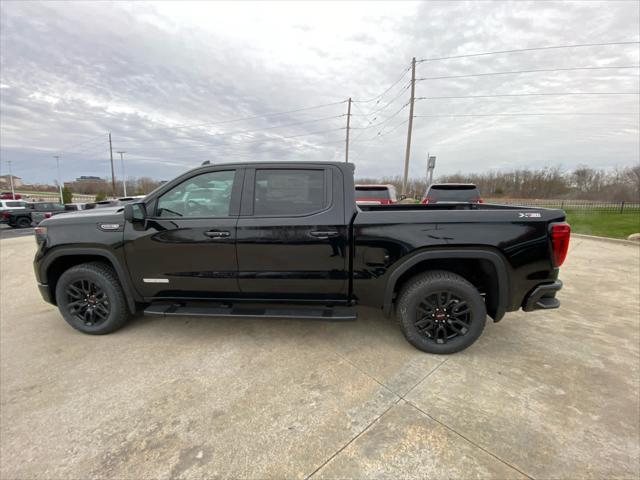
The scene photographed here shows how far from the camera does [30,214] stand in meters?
18.6

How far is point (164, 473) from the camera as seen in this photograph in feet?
5.51

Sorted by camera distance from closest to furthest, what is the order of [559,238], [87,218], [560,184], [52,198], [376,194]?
[559,238] < [87,218] < [376,194] < [560,184] < [52,198]

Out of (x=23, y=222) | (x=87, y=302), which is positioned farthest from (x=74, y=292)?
(x=23, y=222)

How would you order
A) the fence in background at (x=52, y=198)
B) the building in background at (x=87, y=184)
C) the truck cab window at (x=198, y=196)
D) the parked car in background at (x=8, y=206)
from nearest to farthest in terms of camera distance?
the truck cab window at (x=198, y=196) → the parked car in background at (x=8, y=206) → the fence in background at (x=52, y=198) → the building in background at (x=87, y=184)

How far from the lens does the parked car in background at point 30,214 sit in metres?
17.7

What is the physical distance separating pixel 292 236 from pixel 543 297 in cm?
243

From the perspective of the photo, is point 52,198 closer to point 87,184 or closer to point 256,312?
point 87,184

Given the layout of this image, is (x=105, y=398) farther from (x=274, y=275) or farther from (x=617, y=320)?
(x=617, y=320)

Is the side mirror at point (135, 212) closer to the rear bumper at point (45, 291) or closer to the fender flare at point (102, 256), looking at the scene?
the fender flare at point (102, 256)

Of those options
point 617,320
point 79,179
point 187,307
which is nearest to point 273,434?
point 187,307

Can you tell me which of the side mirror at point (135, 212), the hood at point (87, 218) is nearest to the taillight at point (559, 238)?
the side mirror at point (135, 212)

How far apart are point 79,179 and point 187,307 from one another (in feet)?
350

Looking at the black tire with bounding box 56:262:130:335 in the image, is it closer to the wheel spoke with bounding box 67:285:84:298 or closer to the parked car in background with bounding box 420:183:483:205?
the wheel spoke with bounding box 67:285:84:298

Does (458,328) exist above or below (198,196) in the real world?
below
